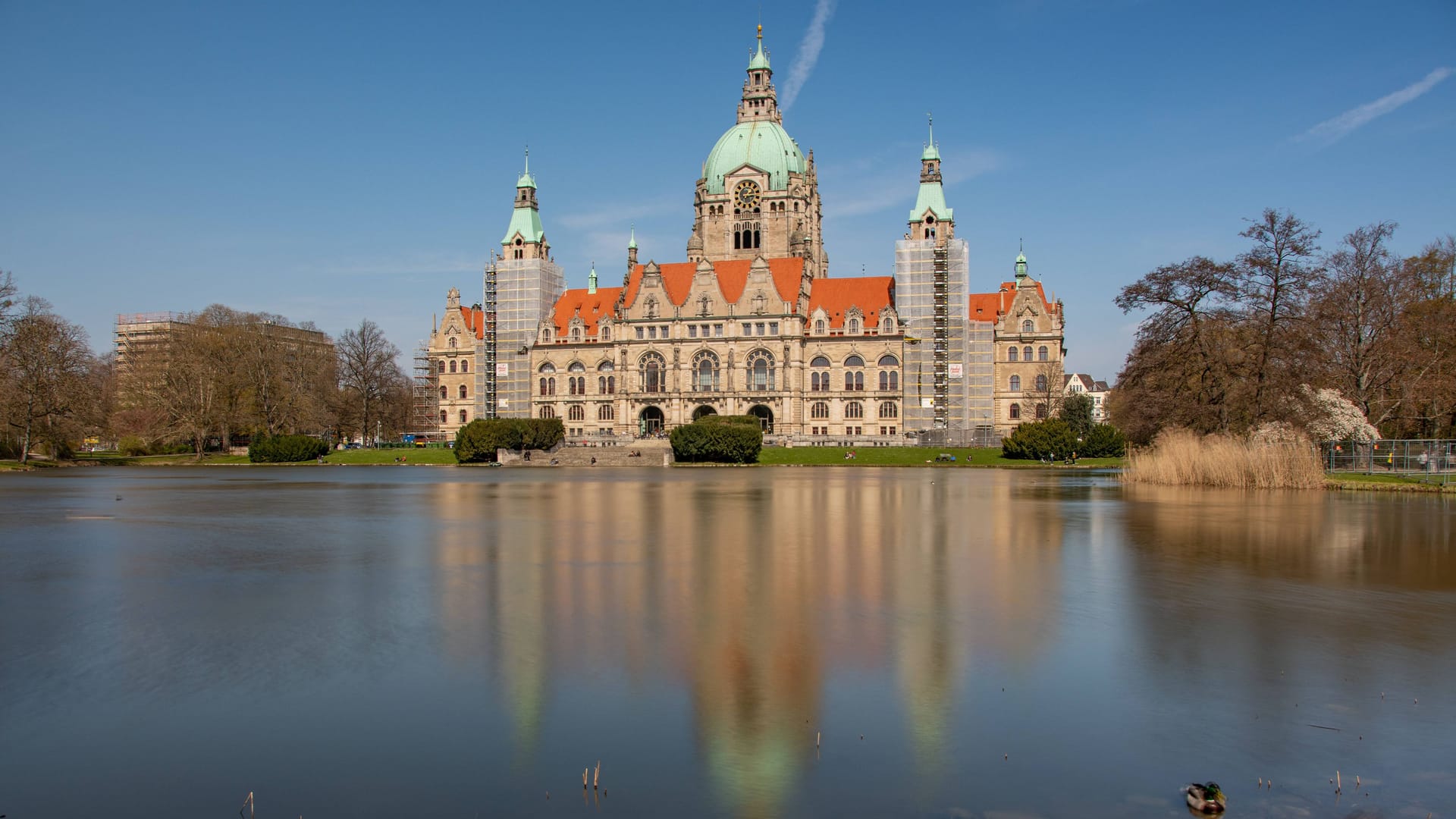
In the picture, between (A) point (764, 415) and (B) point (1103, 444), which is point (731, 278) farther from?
(B) point (1103, 444)

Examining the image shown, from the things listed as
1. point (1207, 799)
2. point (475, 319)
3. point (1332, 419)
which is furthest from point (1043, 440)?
point (475, 319)

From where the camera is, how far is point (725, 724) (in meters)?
7.44

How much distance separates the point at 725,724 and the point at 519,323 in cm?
8078

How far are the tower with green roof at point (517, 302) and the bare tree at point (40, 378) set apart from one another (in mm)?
32484

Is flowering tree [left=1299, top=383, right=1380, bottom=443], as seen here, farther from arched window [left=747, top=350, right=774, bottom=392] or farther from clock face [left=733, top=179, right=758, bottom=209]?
clock face [left=733, top=179, right=758, bottom=209]

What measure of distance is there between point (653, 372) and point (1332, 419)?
173ft

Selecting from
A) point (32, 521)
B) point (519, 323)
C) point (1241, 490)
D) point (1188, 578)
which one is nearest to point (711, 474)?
point (1241, 490)

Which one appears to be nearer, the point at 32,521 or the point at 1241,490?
the point at 32,521

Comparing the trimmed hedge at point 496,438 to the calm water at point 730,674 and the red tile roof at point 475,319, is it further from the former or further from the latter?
the calm water at point 730,674

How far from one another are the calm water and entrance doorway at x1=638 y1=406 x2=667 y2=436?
6115cm

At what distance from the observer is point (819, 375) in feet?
254

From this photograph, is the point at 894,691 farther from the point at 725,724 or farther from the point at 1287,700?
the point at 1287,700

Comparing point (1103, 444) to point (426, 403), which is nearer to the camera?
point (1103, 444)

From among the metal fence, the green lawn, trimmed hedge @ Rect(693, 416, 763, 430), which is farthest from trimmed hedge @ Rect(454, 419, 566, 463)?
the metal fence
